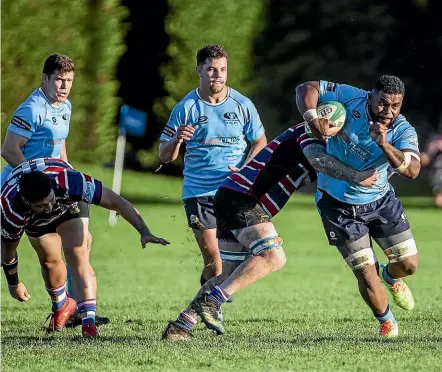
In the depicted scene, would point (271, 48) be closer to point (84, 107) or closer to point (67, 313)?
point (84, 107)

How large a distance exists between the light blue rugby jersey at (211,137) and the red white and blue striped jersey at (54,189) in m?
1.58

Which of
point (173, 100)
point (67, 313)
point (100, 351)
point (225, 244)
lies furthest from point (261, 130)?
point (173, 100)

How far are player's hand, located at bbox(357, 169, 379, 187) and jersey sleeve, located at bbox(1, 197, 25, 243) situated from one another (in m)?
2.63

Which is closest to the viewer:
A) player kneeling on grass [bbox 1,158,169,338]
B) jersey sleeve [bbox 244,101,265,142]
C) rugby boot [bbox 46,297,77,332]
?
player kneeling on grass [bbox 1,158,169,338]

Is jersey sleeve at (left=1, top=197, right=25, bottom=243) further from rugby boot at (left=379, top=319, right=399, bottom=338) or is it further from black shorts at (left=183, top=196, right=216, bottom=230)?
rugby boot at (left=379, top=319, right=399, bottom=338)

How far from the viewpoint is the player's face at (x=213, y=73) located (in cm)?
1017

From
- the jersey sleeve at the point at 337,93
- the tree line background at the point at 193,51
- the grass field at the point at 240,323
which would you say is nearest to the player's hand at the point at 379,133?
the jersey sleeve at the point at 337,93

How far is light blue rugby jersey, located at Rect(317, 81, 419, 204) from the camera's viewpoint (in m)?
8.77

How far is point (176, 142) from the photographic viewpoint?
9.78 metres

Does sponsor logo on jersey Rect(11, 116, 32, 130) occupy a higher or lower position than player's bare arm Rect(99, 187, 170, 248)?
higher

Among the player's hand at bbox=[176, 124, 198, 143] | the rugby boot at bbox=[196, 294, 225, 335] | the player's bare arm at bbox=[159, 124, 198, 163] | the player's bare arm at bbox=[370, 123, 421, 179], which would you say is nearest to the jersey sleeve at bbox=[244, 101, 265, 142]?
the player's bare arm at bbox=[159, 124, 198, 163]

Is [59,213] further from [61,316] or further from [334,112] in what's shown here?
[334,112]

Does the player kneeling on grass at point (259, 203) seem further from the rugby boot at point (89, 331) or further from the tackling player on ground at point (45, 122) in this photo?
the tackling player on ground at point (45, 122)

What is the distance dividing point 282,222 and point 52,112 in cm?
1543
